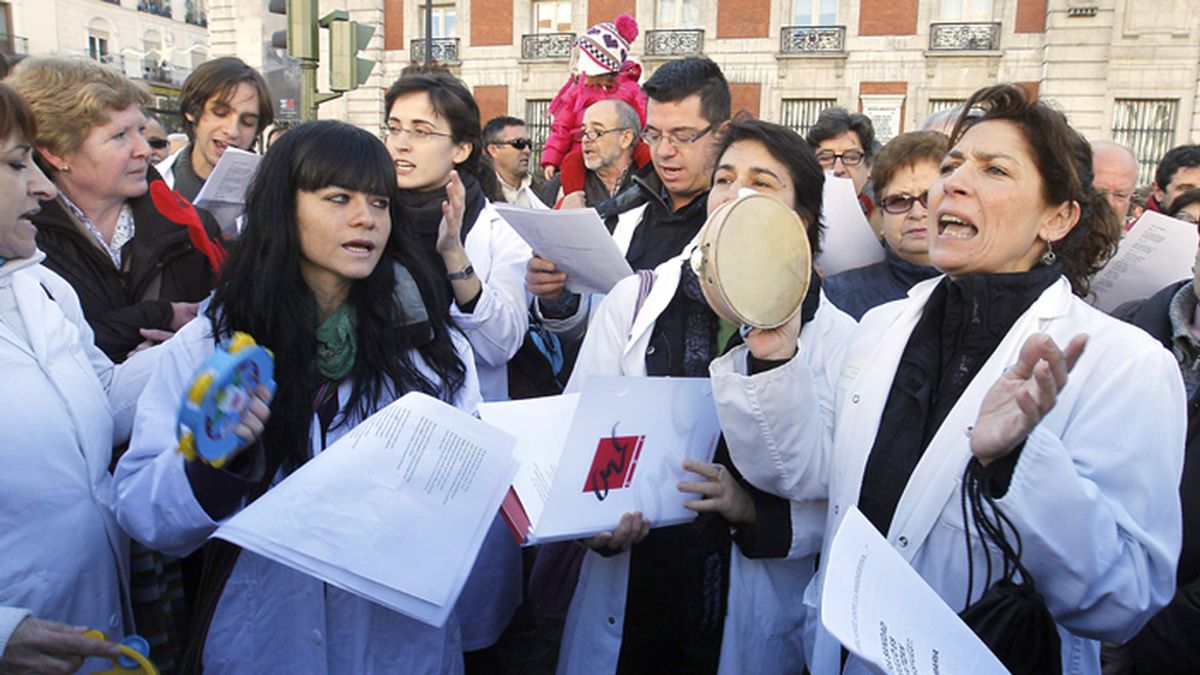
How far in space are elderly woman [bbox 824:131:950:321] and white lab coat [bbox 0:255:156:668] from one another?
7.80 feet

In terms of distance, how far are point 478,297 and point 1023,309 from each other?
1576 mm

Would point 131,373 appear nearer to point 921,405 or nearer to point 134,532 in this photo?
point 134,532

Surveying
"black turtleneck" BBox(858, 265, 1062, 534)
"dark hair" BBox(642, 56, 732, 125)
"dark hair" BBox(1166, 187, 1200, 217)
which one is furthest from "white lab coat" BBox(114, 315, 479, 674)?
"dark hair" BBox(1166, 187, 1200, 217)

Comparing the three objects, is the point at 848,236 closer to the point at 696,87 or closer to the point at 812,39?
the point at 696,87

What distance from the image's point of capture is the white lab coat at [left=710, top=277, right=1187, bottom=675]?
58.9 inches

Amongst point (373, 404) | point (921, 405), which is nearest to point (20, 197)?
point (373, 404)

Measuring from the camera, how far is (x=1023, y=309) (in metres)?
1.86

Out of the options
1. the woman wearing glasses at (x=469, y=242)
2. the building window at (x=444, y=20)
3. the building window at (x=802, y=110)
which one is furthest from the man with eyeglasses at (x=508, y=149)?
the building window at (x=444, y=20)

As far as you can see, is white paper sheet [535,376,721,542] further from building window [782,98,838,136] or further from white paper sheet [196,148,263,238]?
building window [782,98,838,136]

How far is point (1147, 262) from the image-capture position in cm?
313

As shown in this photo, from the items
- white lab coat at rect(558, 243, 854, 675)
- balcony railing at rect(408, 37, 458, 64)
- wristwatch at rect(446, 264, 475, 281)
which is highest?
balcony railing at rect(408, 37, 458, 64)

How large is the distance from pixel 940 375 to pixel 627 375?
29.8 inches

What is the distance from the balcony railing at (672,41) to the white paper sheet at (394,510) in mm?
22543

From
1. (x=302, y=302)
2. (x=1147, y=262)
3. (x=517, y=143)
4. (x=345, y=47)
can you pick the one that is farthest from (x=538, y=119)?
(x=302, y=302)
